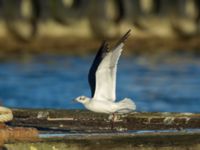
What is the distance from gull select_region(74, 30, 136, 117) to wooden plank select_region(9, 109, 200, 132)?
125 millimetres

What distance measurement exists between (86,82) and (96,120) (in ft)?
40.7

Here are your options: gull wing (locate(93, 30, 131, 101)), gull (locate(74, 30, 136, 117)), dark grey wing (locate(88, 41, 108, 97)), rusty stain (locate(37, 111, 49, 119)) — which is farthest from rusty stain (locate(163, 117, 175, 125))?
rusty stain (locate(37, 111, 49, 119))

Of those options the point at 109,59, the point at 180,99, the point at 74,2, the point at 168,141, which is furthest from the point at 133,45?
the point at 168,141

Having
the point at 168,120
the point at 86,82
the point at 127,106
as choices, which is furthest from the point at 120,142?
the point at 86,82

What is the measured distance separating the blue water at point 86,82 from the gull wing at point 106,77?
7291 millimetres

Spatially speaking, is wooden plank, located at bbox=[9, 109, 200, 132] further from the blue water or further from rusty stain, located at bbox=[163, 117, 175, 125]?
the blue water

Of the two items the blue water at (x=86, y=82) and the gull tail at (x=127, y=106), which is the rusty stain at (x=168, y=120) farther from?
the blue water at (x=86, y=82)

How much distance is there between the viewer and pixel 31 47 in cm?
2928

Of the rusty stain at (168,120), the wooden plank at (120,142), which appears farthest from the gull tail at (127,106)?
the wooden plank at (120,142)

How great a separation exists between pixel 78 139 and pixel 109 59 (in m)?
2.13

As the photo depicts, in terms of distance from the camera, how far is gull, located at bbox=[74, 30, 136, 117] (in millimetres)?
12648

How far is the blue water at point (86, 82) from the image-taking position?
21.7m

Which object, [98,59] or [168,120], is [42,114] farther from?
[168,120]

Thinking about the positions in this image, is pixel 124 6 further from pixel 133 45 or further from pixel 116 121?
pixel 116 121
